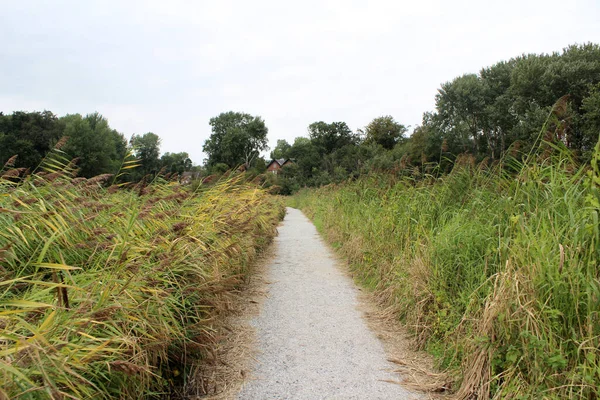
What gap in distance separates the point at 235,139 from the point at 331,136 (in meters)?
14.9

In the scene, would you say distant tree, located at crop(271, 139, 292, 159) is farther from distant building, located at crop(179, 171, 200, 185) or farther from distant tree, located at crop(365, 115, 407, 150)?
distant building, located at crop(179, 171, 200, 185)

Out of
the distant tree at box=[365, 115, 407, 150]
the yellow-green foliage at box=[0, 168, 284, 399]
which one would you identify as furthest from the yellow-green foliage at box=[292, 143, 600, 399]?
the distant tree at box=[365, 115, 407, 150]

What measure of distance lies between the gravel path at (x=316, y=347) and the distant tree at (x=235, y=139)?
48.1 metres

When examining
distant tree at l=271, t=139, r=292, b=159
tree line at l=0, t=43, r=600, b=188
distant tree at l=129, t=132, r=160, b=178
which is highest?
distant tree at l=271, t=139, r=292, b=159

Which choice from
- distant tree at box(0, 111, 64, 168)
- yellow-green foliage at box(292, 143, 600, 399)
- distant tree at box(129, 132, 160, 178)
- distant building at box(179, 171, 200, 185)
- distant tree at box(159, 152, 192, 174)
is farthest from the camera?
distant tree at box(0, 111, 64, 168)

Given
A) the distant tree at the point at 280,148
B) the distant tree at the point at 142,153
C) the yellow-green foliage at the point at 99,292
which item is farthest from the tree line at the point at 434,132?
the distant tree at the point at 280,148

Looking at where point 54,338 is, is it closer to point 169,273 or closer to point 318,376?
point 169,273

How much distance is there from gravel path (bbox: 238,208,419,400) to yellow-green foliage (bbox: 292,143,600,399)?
48 centimetres

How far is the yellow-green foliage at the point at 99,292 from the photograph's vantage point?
5.12 feet

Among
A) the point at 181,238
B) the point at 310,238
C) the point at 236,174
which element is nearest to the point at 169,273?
the point at 181,238

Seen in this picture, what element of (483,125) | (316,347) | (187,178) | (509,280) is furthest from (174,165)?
(483,125)

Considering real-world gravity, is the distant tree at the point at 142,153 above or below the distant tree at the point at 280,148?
below

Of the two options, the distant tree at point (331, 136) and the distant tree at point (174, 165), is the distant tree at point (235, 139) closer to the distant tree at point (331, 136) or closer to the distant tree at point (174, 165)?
the distant tree at point (331, 136)

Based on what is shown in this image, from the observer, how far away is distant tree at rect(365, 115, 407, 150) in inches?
1869
